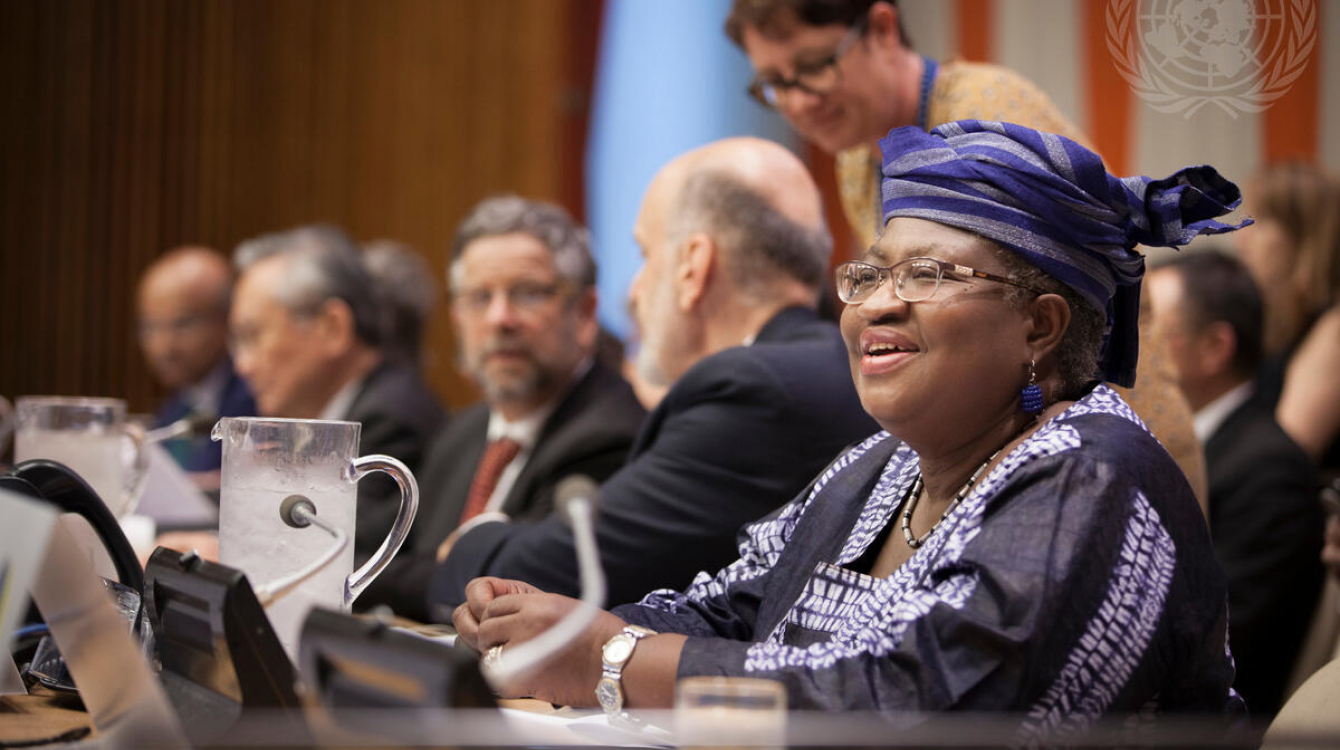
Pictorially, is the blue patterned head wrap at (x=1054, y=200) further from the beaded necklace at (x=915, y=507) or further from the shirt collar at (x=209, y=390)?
the shirt collar at (x=209, y=390)

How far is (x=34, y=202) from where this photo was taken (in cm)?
634

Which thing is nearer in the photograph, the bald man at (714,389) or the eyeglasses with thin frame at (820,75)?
the bald man at (714,389)

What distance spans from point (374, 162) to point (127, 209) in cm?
121

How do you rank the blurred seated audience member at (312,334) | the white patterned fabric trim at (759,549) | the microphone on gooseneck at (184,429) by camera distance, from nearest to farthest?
the white patterned fabric trim at (759,549) < the microphone on gooseneck at (184,429) < the blurred seated audience member at (312,334)

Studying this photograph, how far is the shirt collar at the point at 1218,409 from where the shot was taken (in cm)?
339

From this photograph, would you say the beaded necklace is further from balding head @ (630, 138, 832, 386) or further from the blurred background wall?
the blurred background wall

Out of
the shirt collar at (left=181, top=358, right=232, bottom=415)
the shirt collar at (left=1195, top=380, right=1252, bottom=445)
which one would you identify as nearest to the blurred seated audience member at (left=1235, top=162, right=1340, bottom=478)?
the shirt collar at (left=1195, top=380, right=1252, bottom=445)

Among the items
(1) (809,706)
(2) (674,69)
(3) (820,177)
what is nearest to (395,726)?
(1) (809,706)

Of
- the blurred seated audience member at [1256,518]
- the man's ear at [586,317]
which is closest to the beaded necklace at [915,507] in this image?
the blurred seated audience member at [1256,518]

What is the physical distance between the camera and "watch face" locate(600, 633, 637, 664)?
128cm

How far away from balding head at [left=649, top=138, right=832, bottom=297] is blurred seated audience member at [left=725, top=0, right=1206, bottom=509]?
0.40 ft

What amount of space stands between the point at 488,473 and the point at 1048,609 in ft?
6.81

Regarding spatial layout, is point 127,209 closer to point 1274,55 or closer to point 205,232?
point 205,232

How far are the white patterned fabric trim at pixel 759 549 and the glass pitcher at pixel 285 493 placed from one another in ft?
1.44
